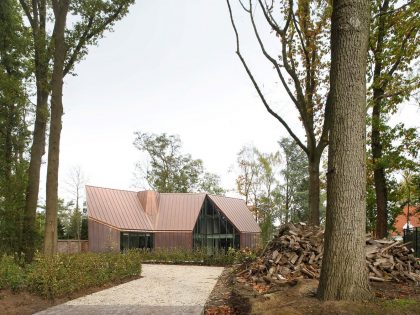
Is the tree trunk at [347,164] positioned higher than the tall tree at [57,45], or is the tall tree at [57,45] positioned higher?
the tall tree at [57,45]

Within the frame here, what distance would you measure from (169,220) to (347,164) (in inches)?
1114

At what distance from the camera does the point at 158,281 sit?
1445 centimetres

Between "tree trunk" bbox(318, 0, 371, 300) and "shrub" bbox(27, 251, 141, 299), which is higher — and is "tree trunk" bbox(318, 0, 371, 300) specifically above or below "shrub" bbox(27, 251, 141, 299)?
above

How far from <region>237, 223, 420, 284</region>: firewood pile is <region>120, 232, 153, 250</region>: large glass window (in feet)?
65.8

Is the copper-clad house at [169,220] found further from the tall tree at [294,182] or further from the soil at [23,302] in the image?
the soil at [23,302]

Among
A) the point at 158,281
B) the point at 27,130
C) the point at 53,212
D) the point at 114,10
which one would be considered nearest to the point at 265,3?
the point at 114,10

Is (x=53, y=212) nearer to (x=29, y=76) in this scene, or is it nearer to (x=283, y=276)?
(x=283, y=276)

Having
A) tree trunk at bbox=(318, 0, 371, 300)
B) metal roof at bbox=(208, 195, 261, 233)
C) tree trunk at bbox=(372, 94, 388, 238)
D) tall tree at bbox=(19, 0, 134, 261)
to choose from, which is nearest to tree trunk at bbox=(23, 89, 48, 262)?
tall tree at bbox=(19, 0, 134, 261)

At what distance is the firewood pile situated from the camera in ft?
28.6

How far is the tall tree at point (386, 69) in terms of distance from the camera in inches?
573

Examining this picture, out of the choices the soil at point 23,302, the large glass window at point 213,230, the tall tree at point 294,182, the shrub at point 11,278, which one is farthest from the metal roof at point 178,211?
the shrub at point 11,278

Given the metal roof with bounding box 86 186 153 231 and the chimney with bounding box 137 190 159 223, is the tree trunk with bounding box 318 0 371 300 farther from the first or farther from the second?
the chimney with bounding box 137 190 159 223

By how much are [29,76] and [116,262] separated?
30.9ft

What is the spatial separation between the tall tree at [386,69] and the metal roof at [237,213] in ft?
56.6
